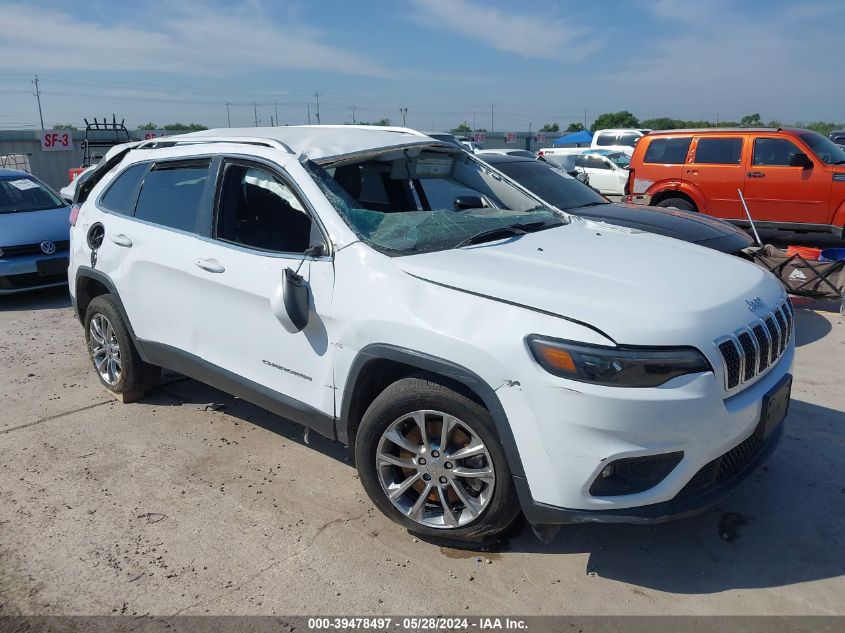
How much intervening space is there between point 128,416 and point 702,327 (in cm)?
380

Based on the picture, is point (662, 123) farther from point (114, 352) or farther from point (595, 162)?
point (114, 352)

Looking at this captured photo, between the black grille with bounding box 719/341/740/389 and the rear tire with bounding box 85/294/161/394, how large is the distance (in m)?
3.70

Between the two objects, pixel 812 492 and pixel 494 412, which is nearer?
pixel 494 412

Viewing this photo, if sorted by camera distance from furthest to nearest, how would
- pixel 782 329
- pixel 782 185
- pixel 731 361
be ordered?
pixel 782 185
pixel 782 329
pixel 731 361

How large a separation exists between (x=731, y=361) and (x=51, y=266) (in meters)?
7.71

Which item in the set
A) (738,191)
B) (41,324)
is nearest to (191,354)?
(41,324)

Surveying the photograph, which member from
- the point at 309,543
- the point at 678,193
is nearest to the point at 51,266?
the point at 309,543

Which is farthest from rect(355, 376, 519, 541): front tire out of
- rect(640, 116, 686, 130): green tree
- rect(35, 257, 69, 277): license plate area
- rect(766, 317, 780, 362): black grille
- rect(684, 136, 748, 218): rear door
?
rect(640, 116, 686, 130): green tree

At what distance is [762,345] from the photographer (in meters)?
2.99

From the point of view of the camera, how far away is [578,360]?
2596 mm

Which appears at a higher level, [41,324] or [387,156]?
[387,156]

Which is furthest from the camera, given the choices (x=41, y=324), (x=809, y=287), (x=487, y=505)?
(x=41, y=324)

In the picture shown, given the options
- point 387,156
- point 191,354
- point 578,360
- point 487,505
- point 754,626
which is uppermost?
point 387,156

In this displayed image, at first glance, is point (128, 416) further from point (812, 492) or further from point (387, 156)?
point (812, 492)
